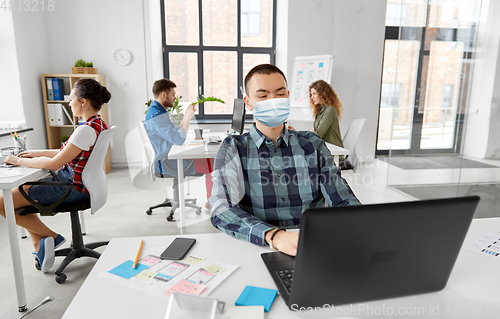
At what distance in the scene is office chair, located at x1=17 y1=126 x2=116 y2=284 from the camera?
205cm

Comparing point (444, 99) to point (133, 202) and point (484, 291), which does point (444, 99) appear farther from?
point (133, 202)

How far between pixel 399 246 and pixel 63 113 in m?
4.93

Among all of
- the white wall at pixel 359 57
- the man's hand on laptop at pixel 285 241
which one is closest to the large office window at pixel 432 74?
the white wall at pixel 359 57

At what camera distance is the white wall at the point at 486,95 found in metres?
3.10

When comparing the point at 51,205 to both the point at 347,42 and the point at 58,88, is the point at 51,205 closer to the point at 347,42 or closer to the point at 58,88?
the point at 58,88

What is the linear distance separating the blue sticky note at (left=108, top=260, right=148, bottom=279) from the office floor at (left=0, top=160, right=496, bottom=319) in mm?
1223

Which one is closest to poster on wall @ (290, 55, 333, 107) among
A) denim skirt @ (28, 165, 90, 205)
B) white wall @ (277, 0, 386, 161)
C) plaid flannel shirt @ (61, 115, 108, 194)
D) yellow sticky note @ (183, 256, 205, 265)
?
white wall @ (277, 0, 386, 161)

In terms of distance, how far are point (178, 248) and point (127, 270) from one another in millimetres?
160

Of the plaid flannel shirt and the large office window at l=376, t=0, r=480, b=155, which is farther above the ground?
the large office window at l=376, t=0, r=480, b=155

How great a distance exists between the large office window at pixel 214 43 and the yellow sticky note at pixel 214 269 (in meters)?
4.70

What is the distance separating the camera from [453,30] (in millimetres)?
3314

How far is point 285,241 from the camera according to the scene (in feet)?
3.12

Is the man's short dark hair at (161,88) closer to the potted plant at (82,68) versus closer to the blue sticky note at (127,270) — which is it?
the potted plant at (82,68)

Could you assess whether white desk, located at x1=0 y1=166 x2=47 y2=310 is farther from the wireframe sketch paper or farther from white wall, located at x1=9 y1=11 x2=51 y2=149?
white wall, located at x1=9 y1=11 x2=51 y2=149
